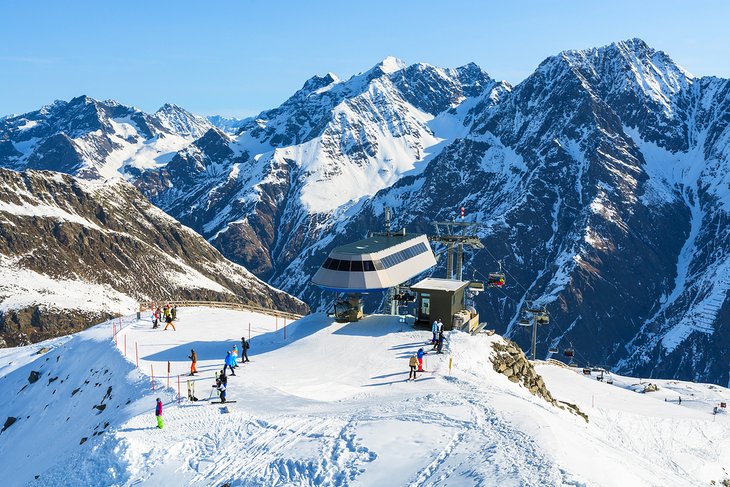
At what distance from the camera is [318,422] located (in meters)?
26.8

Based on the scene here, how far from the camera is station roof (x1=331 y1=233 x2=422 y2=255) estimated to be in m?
50.6

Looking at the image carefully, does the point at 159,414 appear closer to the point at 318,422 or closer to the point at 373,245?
the point at 318,422

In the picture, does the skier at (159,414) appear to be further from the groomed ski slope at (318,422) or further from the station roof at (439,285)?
the station roof at (439,285)

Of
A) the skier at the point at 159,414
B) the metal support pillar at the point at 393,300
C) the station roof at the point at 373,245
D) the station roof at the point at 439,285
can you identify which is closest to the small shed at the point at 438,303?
the station roof at the point at 439,285

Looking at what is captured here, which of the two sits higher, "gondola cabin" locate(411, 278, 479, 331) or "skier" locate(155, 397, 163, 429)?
"gondola cabin" locate(411, 278, 479, 331)

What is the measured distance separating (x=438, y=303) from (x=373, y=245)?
11.2 m

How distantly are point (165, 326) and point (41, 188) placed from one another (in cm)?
16798

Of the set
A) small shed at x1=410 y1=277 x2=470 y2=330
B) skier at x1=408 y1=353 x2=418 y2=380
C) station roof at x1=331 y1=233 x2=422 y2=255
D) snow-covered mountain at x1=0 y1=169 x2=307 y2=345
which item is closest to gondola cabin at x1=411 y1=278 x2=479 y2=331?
small shed at x1=410 y1=277 x2=470 y2=330

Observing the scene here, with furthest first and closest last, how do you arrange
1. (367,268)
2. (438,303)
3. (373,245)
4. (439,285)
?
1. (373,245)
2. (367,268)
3. (439,285)
4. (438,303)

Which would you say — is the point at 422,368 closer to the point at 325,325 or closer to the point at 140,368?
the point at 325,325

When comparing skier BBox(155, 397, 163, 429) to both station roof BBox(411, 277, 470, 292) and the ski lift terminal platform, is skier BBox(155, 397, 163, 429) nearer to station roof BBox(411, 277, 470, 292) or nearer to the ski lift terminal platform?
the ski lift terminal platform

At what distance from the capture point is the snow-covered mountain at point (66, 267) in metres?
136

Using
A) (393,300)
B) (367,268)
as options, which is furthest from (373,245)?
(367,268)

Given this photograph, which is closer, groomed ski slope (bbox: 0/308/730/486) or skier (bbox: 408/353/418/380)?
groomed ski slope (bbox: 0/308/730/486)
